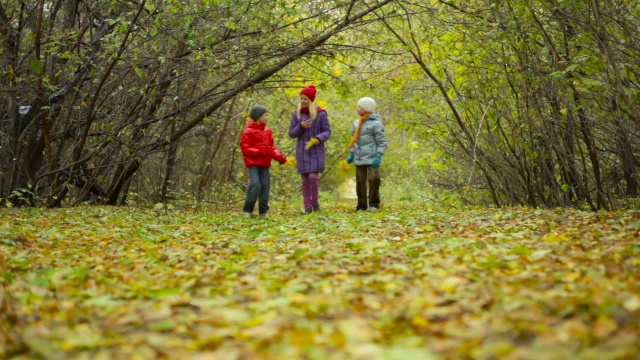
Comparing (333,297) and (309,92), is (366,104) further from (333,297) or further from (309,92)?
(333,297)

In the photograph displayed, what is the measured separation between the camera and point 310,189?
11297mm

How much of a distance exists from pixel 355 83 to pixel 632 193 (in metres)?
5.62

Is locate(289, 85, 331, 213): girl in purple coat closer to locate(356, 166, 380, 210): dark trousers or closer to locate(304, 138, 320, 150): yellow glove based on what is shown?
locate(304, 138, 320, 150): yellow glove

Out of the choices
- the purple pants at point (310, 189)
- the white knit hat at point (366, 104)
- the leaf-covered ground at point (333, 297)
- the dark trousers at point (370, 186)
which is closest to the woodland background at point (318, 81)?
the white knit hat at point (366, 104)

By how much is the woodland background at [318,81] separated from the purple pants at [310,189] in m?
2.18

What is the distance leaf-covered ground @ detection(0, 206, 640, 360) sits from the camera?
7.82 ft

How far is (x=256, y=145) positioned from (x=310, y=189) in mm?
1459

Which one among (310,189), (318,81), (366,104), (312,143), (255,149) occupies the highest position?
(318,81)

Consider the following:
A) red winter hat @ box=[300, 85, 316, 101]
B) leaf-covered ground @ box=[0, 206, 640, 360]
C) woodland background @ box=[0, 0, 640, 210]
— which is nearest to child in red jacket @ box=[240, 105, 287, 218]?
red winter hat @ box=[300, 85, 316, 101]

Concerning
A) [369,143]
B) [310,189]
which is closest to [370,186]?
[369,143]

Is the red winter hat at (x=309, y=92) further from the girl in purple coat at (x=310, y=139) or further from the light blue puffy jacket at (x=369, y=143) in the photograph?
the light blue puffy jacket at (x=369, y=143)

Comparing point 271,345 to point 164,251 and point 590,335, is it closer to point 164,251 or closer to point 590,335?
point 590,335

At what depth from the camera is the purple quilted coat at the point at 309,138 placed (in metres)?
11.1

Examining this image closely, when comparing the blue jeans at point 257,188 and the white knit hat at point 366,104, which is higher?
the white knit hat at point 366,104
